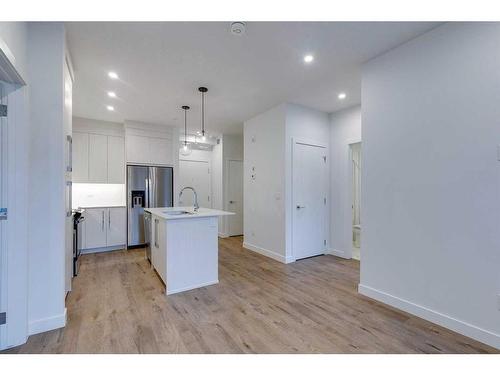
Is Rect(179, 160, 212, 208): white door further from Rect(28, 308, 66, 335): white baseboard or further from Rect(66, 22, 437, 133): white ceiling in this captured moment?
Rect(28, 308, 66, 335): white baseboard

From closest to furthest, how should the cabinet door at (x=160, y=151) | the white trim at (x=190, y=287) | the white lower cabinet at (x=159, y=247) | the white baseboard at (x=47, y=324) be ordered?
the white baseboard at (x=47, y=324)
the white trim at (x=190, y=287)
the white lower cabinet at (x=159, y=247)
the cabinet door at (x=160, y=151)

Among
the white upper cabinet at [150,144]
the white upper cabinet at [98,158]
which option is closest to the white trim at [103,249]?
the white upper cabinet at [98,158]

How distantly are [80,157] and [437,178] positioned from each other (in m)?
5.98

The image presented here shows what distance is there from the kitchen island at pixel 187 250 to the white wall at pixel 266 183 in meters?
1.41

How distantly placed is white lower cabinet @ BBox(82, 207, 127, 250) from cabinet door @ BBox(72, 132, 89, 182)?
770mm

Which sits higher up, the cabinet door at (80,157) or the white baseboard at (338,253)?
the cabinet door at (80,157)

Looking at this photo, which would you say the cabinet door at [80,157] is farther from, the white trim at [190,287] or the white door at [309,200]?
the white door at [309,200]

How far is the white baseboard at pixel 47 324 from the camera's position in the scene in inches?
79.3

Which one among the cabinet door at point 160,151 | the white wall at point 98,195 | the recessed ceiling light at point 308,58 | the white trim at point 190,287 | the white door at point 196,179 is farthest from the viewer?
the white door at point 196,179

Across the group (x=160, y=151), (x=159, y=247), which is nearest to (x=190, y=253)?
(x=159, y=247)

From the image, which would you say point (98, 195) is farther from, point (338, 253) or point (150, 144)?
point (338, 253)

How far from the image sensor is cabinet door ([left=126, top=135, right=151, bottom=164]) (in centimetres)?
507

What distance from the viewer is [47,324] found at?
6.77ft
